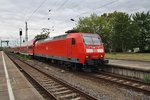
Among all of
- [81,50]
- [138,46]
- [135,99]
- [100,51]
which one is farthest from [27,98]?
[138,46]

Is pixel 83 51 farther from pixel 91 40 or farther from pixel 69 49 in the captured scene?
pixel 69 49

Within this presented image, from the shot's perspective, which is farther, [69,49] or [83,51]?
[69,49]

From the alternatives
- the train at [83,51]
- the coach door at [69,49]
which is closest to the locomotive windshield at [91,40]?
the train at [83,51]

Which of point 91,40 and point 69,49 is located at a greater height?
point 91,40

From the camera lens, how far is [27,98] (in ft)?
32.3

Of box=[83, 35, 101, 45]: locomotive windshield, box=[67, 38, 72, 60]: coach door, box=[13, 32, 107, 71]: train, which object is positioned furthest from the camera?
box=[67, 38, 72, 60]: coach door

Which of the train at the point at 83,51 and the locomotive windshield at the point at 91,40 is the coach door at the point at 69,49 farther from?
the locomotive windshield at the point at 91,40

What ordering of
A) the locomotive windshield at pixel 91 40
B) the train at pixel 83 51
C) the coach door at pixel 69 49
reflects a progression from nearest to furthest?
the train at pixel 83 51 < the locomotive windshield at pixel 91 40 < the coach door at pixel 69 49

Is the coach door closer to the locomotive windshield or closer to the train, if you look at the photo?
the train

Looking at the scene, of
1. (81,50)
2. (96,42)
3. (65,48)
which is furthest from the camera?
(65,48)

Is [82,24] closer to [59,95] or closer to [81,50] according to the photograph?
[81,50]

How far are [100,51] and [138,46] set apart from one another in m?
60.8

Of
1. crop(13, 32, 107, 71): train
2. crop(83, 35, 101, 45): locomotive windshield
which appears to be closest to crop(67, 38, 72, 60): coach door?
crop(13, 32, 107, 71): train

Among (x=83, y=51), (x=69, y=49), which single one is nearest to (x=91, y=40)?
(x=83, y=51)
